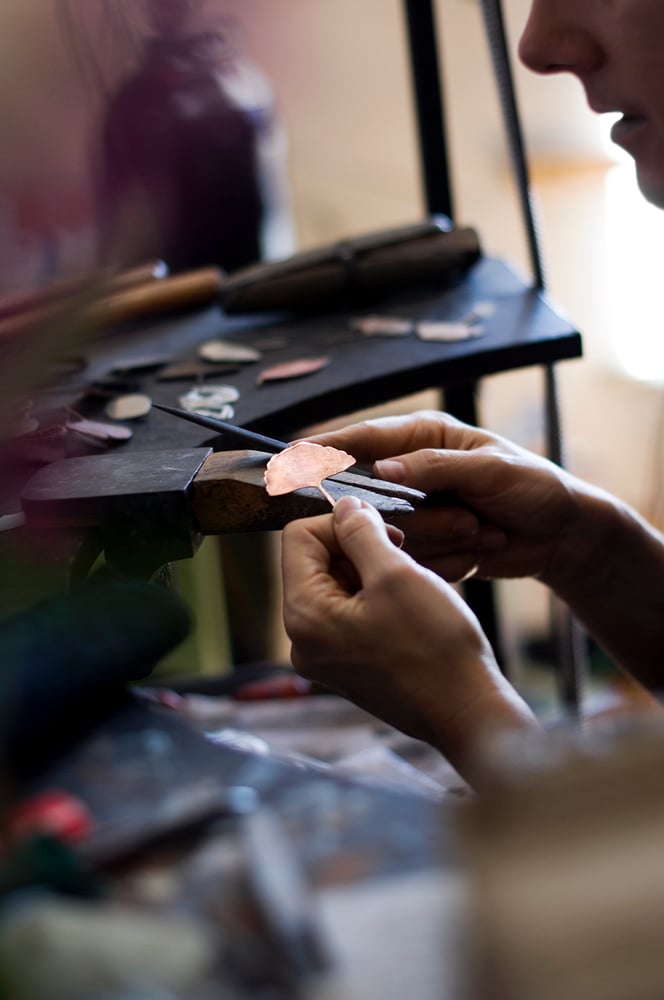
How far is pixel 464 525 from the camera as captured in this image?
0.93 metres

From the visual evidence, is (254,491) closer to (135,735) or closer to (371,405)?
(135,735)

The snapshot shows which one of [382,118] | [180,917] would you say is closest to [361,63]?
[382,118]

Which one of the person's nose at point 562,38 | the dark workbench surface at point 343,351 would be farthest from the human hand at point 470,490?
the person's nose at point 562,38

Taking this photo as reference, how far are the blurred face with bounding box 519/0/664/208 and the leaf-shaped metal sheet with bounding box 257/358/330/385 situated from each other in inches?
14.2

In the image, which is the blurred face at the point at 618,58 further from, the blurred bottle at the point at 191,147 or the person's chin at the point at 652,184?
the blurred bottle at the point at 191,147

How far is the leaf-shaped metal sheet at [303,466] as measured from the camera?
75cm

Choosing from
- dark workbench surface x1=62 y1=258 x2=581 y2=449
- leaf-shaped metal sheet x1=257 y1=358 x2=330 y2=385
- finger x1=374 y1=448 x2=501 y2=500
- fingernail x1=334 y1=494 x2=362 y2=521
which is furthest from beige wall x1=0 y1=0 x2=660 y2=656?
fingernail x1=334 y1=494 x2=362 y2=521

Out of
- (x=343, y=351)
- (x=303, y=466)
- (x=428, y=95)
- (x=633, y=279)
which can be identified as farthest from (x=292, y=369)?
(x=633, y=279)

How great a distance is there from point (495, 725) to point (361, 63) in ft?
6.99

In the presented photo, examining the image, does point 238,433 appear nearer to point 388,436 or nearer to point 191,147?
point 388,436

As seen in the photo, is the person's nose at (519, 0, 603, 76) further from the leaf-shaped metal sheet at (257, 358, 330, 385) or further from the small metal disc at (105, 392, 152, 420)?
the small metal disc at (105, 392, 152, 420)

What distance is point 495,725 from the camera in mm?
657

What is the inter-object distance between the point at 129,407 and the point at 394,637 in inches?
18.0

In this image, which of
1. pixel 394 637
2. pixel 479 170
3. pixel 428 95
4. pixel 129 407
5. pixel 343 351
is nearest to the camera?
pixel 394 637
